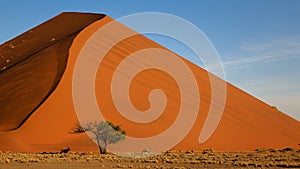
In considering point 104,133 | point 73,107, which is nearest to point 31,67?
point 73,107

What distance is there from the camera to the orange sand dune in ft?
110

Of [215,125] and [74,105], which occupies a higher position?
[215,125]

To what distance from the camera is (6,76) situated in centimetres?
4544

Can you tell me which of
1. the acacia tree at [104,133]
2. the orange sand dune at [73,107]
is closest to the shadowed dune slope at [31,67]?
the orange sand dune at [73,107]

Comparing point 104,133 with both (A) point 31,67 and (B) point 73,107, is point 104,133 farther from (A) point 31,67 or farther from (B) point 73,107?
(A) point 31,67

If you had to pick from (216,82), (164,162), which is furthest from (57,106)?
(216,82)

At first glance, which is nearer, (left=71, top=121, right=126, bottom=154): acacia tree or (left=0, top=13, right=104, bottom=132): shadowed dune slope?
(left=71, top=121, right=126, bottom=154): acacia tree

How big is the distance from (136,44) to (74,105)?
2450 centimetres

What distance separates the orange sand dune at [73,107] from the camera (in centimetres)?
3347

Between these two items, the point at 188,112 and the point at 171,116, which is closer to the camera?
the point at 171,116

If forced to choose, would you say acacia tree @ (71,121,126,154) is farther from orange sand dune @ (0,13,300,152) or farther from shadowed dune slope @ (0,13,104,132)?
shadowed dune slope @ (0,13,104,132)

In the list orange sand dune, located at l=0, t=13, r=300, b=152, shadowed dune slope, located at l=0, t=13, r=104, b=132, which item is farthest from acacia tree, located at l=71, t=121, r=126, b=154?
shadowed dune slope, located at l=0, t=13, r=104, b=132

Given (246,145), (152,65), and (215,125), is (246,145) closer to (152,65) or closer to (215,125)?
(215,125)

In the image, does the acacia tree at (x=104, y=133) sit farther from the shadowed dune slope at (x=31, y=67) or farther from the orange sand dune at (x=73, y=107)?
the shadowed dune slope at (x=31, y=67)
